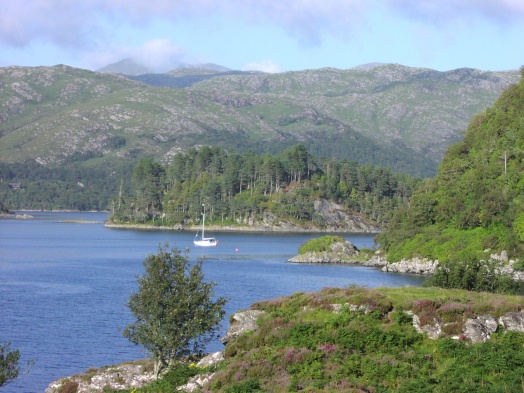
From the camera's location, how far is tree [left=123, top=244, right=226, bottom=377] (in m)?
48.0

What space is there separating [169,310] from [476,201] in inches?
3552

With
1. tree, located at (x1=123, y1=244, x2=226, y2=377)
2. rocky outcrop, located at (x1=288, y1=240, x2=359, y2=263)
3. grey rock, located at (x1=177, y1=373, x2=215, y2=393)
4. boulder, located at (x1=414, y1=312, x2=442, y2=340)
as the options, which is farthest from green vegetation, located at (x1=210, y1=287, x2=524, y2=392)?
rocky outcrop, located at (x1=288, y1=240, x2=359, y2=263)

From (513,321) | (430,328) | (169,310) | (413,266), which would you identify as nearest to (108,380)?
(169,310)

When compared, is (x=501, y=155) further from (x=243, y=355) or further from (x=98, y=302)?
(x=243, y=355)

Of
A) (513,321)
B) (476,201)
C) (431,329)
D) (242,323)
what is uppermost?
(476,201)

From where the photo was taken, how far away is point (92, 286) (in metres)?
107

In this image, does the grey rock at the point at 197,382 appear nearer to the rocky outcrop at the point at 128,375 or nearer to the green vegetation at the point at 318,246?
the rocky outcrop at the point at 128,375

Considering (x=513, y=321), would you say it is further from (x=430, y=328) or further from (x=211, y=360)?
(x=211, y=360)

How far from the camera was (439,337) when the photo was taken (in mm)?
42094

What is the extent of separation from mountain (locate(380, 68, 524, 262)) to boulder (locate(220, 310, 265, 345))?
66.2 metres

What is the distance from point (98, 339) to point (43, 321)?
10.5 m

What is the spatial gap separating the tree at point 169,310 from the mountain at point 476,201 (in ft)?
221

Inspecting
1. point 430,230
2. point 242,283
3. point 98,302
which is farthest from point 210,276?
Result: point 430,230

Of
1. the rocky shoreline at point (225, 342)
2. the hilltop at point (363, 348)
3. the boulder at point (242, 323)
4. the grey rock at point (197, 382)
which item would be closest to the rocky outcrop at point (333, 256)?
the rocky shoreline at point (225, 342)
